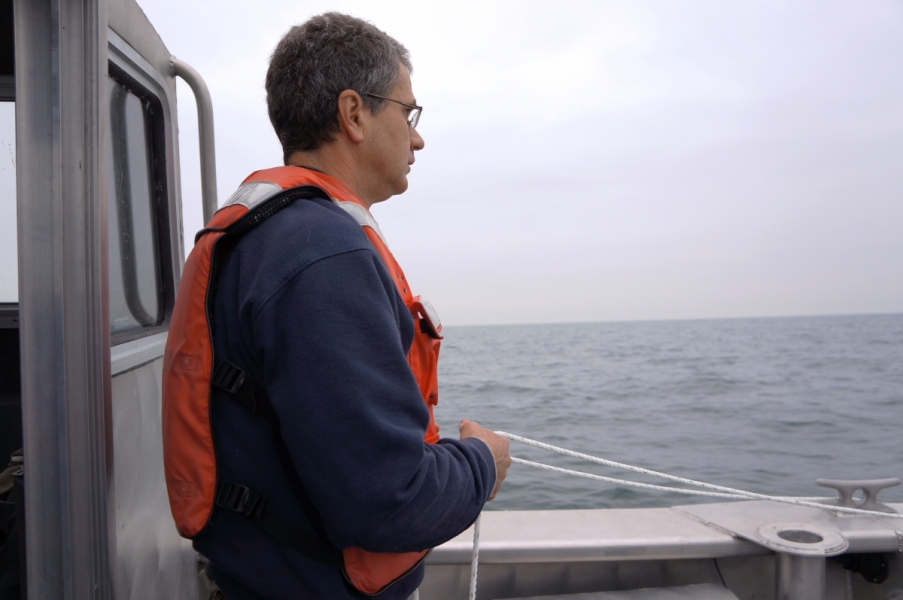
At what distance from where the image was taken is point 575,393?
A: 1623 centimetres

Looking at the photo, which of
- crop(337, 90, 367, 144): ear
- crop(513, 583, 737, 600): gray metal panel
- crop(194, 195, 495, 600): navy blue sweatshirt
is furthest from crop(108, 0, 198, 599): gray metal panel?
crop(513, 583, 737, 600): gray metal panel

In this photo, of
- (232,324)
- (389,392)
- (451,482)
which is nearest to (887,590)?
(451,482)

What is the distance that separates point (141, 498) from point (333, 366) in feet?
2.99

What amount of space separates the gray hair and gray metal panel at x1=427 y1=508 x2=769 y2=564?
66.3 inches

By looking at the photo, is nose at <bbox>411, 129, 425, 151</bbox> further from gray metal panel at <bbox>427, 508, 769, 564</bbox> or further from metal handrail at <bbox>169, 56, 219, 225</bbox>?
gray metal panel at <bbox>427, 508, 769, 564</bbox>

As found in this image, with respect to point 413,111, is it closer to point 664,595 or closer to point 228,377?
point 228,377

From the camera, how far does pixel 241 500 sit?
1102 millimetres

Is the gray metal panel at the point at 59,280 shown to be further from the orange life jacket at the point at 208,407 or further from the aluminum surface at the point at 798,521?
the aluminum surface at the point at 798,521

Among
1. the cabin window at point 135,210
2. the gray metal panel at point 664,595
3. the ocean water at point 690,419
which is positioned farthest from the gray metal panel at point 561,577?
the ocean water at point 690,419

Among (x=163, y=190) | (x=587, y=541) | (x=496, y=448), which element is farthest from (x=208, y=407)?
(x=587, y=541)

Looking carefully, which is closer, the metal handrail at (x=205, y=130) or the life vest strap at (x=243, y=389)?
the life vest strap at (x=243, y=389)

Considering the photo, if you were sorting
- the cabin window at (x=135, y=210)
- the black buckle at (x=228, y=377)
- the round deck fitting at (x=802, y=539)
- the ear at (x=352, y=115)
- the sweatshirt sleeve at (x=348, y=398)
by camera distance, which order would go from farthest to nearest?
the round deck fitting at (x=802, y=539), the cabin window at (x=135, y=210), the ear at (x=352, y=115), the black buckle at (x=228, y=377), the sweatshirt sleeve at (x=348, y=398)

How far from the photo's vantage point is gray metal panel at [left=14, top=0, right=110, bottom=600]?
1.10m

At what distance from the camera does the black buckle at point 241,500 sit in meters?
1.10
